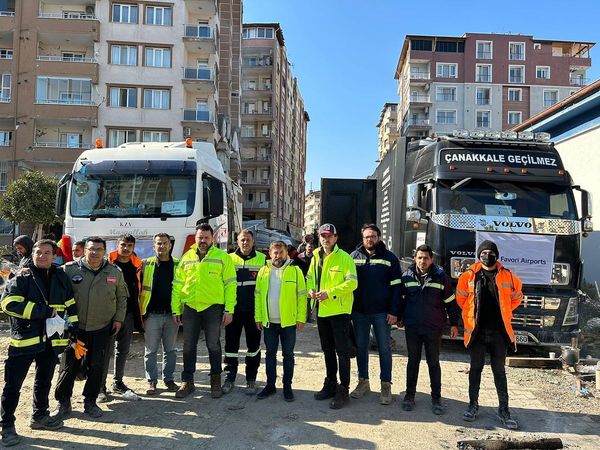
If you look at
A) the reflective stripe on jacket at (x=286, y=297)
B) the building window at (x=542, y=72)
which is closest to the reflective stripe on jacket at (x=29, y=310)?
the reflective stripe on jacket at (x=286, y=297)

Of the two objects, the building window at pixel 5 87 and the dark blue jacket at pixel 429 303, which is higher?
the building window at pixel 5 87

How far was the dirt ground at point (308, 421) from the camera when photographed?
4.39m

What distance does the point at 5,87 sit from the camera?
33562 millimetres

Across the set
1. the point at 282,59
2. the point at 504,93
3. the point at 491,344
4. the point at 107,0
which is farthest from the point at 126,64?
the point at 504,93

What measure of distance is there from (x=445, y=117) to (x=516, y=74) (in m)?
9.35

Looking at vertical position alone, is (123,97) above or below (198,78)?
below

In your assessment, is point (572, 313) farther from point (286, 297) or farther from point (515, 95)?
point (515, 95)

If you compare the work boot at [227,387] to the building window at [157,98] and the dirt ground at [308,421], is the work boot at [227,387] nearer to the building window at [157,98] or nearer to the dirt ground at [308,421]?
the dirt ground at [308,421]

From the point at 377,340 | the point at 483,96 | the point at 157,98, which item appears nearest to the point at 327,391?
the point at 377,340

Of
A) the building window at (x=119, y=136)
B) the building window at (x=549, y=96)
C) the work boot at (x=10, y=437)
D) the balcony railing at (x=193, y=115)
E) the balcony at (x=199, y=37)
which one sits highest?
the building window at (x=549, y=96)

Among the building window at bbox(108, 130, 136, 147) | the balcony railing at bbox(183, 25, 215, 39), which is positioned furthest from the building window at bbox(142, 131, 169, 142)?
the balcony railing at bbox(183, 25, 215, 39)

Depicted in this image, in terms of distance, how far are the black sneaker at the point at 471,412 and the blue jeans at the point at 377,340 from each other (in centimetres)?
88

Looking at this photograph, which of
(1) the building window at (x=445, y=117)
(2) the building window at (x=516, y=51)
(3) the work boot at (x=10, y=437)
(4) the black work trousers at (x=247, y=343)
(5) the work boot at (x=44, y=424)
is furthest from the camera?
(1) the building window at (x=445, y=117)

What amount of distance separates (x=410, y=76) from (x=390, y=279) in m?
57.1
